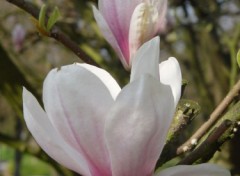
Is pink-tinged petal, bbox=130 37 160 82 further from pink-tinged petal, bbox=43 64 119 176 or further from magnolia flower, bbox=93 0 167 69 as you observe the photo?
magnolia flower, bbox=93 0 167 69

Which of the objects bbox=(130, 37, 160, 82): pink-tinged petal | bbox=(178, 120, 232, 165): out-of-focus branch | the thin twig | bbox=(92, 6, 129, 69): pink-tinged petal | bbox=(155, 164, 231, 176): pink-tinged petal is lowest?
the thin twig

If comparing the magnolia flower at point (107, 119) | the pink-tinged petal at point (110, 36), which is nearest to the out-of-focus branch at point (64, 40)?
the pink-tinged petal at point (110, 36)

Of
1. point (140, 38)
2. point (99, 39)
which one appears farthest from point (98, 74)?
point (99, 39)

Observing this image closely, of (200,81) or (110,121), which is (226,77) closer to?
(200,81)

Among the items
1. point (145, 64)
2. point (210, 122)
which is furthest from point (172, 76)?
point (210, 122)

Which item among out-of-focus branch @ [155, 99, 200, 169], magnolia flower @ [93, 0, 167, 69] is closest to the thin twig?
out-of-focus branch @ [155, 99, 200, 169]

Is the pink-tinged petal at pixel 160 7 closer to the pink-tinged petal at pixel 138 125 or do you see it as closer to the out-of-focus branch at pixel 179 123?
the out-of-focus branch at pixel 179 123

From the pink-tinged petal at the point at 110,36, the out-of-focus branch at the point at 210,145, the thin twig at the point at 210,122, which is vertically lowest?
the thin twig at the point at 210,122
